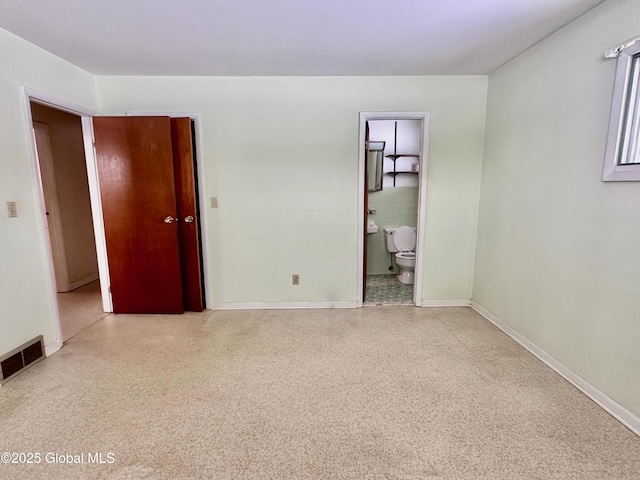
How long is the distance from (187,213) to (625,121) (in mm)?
3351

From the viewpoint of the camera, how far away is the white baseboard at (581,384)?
159 centimetres

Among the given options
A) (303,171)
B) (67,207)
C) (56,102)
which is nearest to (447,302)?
(303,171)

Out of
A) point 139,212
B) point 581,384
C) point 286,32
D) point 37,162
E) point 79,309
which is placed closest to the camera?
point 581,384

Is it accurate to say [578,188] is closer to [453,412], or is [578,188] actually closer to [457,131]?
[457,131]

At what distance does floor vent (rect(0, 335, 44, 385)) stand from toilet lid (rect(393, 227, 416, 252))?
3.80 metres

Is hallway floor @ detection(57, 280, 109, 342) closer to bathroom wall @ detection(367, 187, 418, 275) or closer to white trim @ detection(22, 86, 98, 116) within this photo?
white trim @ detection(22, 86, 98, 116)

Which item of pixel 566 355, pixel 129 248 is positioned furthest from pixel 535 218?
pixel 129 248

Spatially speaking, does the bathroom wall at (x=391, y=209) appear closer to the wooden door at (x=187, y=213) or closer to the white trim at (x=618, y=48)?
the wooden door at (x=187, y=213)

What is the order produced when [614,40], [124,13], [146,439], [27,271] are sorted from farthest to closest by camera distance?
[27,271] < [124,13] < [614,40] < [146,439]

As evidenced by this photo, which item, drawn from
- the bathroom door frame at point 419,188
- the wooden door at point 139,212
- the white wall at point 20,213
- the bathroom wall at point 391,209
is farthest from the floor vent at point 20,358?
the bathroom wall at point 391,209

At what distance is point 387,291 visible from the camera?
371cm

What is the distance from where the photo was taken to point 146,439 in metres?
1.52

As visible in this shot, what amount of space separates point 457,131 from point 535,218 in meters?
1.19

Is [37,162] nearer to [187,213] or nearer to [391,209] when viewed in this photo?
[187,213]
